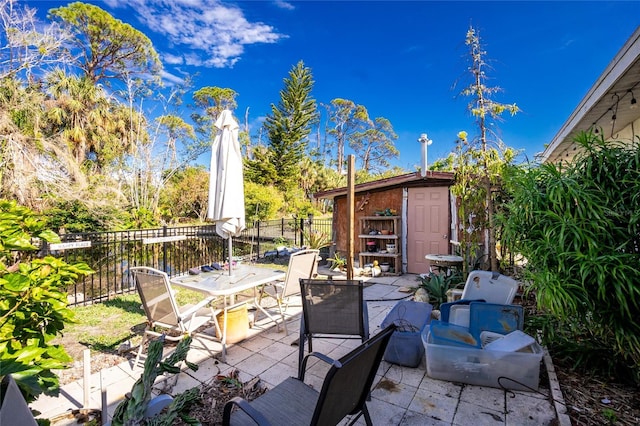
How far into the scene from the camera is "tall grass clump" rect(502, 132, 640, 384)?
6.53ft

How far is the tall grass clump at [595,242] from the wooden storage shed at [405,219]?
4228 mm

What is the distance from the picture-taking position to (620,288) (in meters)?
1.92

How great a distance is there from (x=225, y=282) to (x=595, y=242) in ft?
11.0

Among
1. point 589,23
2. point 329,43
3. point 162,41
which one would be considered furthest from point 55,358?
point 162,41

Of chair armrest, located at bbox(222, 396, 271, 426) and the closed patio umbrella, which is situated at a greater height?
the closed patio umbrella

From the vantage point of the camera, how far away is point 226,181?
11.8ft

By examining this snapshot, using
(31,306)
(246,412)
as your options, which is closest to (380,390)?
(246,412)

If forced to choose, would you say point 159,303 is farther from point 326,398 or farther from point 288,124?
point 288,124

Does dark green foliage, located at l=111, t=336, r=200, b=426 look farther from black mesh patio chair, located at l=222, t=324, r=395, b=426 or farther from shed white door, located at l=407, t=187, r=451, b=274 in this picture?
shed white door, located at l=407, t=187, r=451, b=274

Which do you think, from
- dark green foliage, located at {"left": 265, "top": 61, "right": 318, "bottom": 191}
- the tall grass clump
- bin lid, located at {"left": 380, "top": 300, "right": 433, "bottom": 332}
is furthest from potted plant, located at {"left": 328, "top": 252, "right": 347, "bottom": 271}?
dark green foliage, located at {"left": 265, "top": 61, "right": 318, "bottom": 191}

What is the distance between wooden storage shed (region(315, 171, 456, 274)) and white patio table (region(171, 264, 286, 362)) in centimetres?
372

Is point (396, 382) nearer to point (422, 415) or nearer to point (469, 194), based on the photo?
point (422, 415)

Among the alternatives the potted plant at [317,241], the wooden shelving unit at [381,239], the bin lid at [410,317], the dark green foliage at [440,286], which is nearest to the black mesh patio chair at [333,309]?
the bin lid at [410,317]

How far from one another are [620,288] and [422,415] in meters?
1.54
